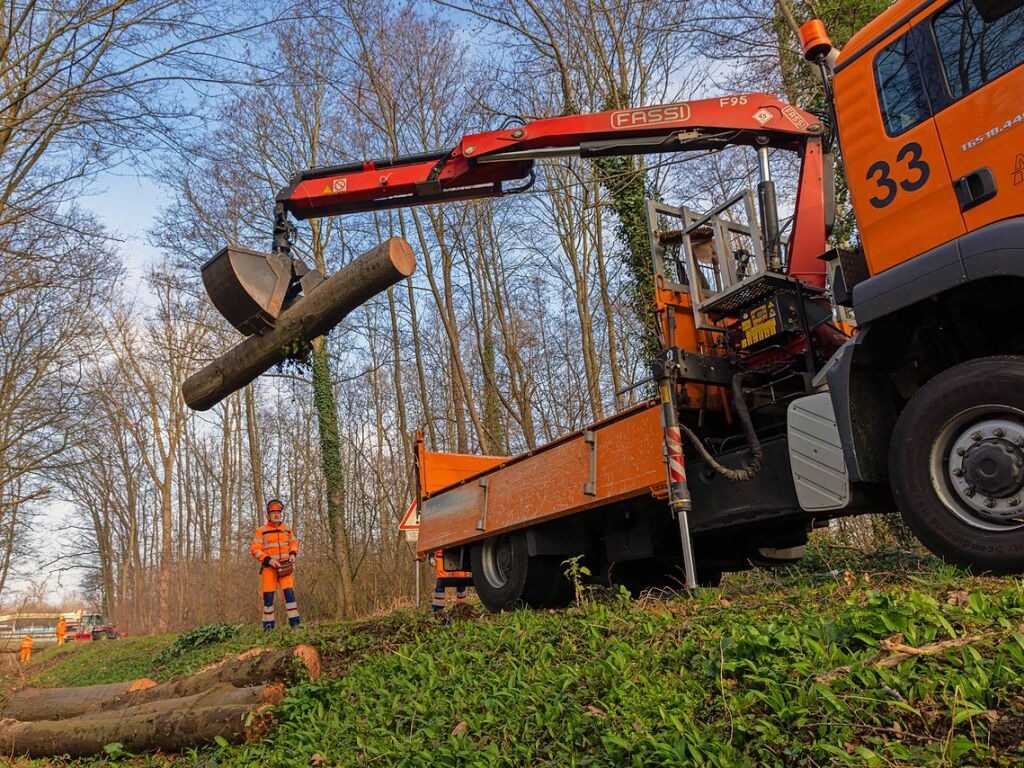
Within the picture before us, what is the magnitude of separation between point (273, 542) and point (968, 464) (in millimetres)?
9779

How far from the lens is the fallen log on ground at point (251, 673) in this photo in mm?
5859

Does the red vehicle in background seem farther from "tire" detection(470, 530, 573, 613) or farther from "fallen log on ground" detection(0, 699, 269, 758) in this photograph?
"tire" detection(470, 530, 573, 613)

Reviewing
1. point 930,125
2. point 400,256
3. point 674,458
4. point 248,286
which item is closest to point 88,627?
point 248,286

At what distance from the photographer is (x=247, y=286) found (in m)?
6.15

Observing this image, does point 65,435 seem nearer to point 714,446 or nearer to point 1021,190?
point 714,446

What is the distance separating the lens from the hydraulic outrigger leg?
563 centimetres

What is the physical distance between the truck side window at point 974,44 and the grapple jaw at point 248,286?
15.9 feet

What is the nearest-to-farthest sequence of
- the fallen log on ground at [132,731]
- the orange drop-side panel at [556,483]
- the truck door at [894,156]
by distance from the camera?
1. the truck door at [894,156]
2. the fallen log on ground at [132,731]
3. the orange drop-side panel at [556,483]

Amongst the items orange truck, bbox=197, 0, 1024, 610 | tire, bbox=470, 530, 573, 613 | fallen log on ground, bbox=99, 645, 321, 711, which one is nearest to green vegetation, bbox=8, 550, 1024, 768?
fallen log on ground, bbox=99, 645, 321, 711

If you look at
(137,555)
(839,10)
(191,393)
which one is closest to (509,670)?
(191,393)

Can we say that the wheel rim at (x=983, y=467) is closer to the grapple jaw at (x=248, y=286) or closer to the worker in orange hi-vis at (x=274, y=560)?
the grapple jaw at (x=248, y=286)

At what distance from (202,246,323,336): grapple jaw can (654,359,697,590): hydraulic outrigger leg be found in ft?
10.1

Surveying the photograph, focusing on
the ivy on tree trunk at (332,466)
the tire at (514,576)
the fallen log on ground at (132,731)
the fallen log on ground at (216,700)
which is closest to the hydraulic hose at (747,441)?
the tire at (514,576)

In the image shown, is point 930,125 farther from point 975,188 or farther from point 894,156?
point 975,188
